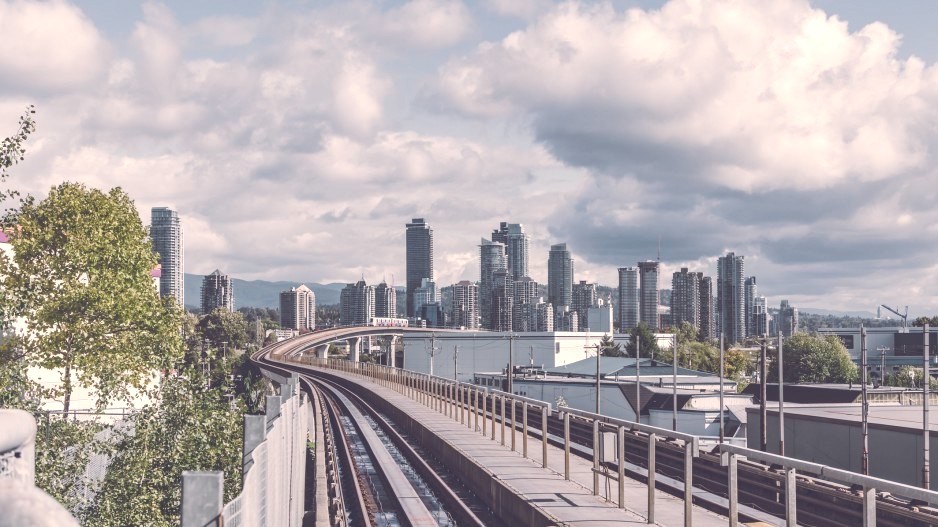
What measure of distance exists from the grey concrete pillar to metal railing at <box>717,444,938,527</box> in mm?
6716

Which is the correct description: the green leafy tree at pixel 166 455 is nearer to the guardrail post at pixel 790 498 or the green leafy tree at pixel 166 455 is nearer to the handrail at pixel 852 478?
the handrail at pixel 852 478

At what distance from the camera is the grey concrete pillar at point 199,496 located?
356 cm

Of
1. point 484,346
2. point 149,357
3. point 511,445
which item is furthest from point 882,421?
point 484,346

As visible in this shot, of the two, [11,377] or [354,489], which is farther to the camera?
[354,489]

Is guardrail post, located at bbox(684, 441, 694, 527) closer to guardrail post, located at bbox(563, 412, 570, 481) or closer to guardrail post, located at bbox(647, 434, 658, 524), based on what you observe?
guardrail post, located at bbox(647, 434, 658, 524)

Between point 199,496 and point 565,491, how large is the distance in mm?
15282

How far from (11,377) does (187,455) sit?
3.70m

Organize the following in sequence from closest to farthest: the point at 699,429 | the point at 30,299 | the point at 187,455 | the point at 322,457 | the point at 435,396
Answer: the point at 187,455 → the point at 30,299 → the point at 322,457 → the point at 435,396 → the point at 699,429

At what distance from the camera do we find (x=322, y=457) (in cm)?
2919

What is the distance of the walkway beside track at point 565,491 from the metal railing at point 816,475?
233cm

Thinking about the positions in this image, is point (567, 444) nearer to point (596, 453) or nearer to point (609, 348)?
point (596, 453)

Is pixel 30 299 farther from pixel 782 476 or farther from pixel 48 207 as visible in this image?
pixel 782 476

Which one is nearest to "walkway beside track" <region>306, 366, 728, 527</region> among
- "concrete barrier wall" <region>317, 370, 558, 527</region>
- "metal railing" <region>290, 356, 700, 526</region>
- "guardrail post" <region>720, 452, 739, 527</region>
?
"concrete barrier wall" <region>317, 370, 558, 527</region>

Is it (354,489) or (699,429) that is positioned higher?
(354,489)
